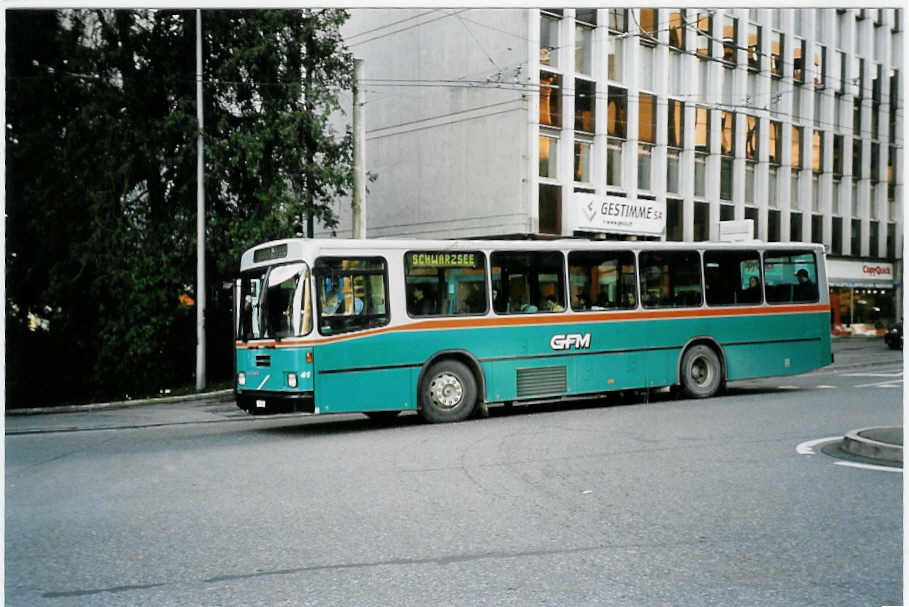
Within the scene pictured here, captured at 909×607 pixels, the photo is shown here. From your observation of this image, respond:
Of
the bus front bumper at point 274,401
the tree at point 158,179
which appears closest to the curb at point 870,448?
the bus front bumper at point 274,401

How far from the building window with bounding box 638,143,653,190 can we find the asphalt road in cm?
1601

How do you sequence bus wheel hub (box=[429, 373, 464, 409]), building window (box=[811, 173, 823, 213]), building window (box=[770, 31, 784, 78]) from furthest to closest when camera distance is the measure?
→ building window (box=[811, 173, 823, 213]), building window (box=[770, 31, 784, 78]), bus wheel hub (box=[429, 373, 464, 409])

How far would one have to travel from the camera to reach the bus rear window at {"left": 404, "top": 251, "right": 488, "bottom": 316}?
44.7 ft

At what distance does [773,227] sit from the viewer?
2884 centimetres

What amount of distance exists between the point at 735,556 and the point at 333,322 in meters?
7.90

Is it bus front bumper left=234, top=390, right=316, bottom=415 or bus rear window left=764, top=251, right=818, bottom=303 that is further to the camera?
bus rear window left=764, top=251, right=818, bottom=303

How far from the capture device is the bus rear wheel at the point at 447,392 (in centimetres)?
1366

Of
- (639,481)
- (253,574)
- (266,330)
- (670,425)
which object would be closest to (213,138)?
(266,330)

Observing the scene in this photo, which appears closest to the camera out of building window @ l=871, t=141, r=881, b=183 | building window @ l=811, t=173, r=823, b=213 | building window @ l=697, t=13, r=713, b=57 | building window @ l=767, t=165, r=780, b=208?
building window @ l=871, t=141, r=881, b=183

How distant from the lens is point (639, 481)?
8.44 metres

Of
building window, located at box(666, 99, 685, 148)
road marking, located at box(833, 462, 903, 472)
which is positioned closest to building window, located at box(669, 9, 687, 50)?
building window, located at box(666, 99, 685, 148)

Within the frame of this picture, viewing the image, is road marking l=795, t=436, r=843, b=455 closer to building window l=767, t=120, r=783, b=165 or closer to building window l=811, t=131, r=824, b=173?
building window l=811, t=131, r=824, b=173

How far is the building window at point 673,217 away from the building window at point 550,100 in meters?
4.22

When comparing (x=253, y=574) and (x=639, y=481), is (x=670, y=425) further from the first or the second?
(x=253, y=574)
